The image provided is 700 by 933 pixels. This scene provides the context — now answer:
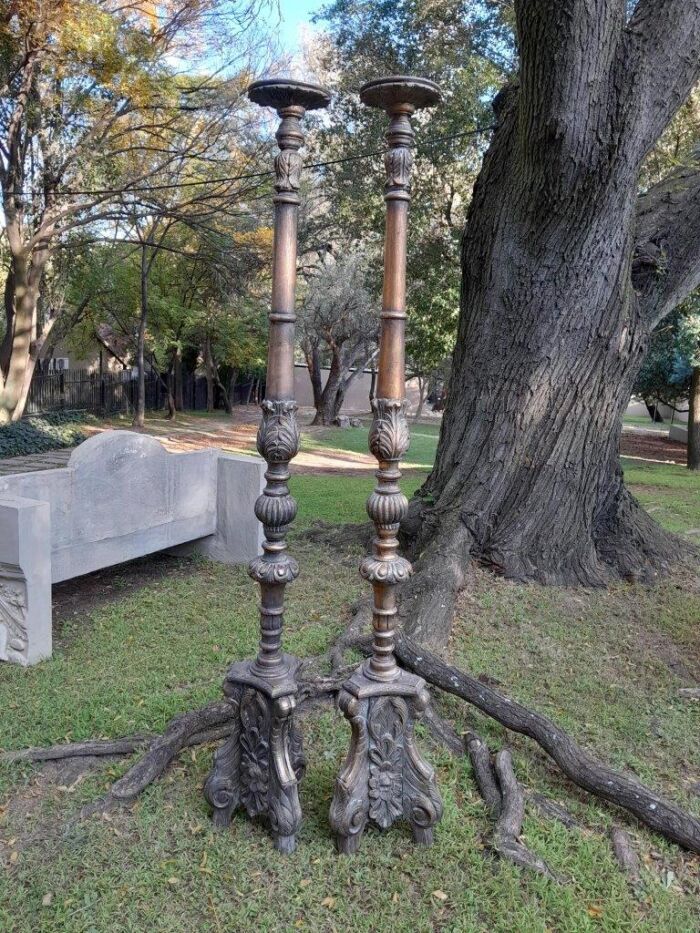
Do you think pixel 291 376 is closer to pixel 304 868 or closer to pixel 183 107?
pixel 304 868

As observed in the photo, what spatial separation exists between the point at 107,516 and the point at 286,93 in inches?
138

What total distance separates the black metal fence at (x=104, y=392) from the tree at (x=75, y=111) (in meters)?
6.24

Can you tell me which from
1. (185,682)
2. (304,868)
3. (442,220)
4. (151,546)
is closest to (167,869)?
(304,868)

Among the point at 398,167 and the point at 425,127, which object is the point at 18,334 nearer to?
the point at 425,127

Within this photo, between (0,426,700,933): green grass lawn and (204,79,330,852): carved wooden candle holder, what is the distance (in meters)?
0.20

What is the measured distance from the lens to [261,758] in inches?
110

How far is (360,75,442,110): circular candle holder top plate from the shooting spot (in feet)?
8.36

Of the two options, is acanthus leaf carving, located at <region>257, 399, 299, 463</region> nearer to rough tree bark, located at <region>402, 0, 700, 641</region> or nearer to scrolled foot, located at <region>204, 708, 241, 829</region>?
scrolled foot, located at <region>204, 708, 241, 829</region>

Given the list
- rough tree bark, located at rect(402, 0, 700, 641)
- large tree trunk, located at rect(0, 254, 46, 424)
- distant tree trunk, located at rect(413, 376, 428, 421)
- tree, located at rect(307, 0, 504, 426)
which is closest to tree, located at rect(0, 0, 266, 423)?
large tree trunk, located at rect(0, 254, 46, 424)

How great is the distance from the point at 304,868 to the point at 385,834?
0.36 metres

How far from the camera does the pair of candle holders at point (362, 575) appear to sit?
267 cm

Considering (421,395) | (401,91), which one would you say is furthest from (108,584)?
(421,395)

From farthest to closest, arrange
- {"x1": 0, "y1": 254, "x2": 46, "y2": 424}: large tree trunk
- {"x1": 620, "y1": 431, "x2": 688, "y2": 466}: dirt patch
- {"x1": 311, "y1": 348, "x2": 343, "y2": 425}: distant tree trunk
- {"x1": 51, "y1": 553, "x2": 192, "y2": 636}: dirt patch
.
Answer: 1. {"x1": 311, "y1": 348, "x2": 343, "y2": 425}: distant tree trunk
2. {"x1": 620, "y1": 431, "x2": 688, "y2": 466}: dirt patch
3. {"x1": 0, "y1": 254, "x2": 46, "y2": 424}: large tree trunk
4. {"x1": 51, "y1": 553, "x2": 192, "y2": 636}: dirt patch

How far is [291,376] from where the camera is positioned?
2760 millimetres
